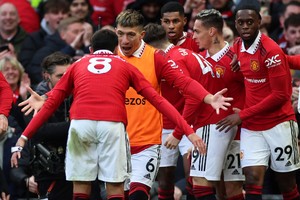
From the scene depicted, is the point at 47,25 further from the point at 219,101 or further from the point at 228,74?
the point at 219,101

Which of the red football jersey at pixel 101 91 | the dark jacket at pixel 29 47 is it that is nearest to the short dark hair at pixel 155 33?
the red football jersey at pixel 101 91

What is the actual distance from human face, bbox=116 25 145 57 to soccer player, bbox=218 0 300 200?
1191mm

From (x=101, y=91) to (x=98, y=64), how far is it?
0.97 ft

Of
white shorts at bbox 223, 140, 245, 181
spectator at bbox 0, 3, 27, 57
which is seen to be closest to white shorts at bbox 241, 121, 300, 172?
white shorts at bbox 223, 140, 245, 181

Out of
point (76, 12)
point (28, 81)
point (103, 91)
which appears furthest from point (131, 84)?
point (76, 12)

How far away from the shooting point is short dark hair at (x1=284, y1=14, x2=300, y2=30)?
1675 cm

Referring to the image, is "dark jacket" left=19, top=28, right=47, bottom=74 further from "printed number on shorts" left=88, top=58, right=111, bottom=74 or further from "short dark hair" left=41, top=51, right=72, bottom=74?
"printed number on shorts" left=88, top=58, right=111, bottom=74

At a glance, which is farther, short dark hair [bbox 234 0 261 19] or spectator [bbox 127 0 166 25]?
spectator [bbox 127 0 166 25]

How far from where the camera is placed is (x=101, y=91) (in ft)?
37.2

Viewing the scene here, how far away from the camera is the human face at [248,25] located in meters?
12.5

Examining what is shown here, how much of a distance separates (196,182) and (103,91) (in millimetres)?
2057

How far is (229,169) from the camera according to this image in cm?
1305

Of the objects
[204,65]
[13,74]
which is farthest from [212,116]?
[13,74]

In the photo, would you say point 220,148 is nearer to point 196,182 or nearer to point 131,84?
point 196,182
